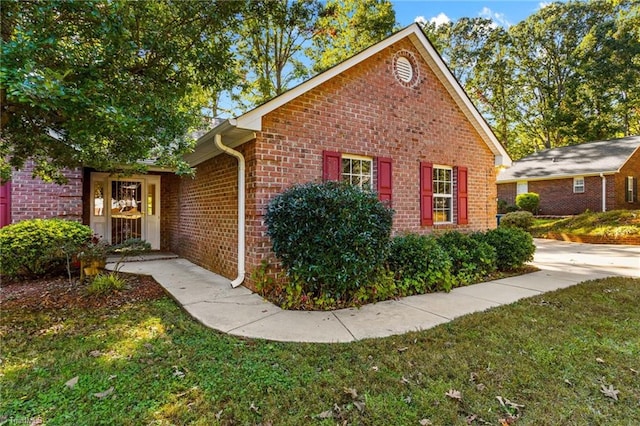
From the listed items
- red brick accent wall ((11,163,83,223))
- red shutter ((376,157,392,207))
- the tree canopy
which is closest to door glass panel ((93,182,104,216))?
red brick accent wall ((11,163,83,223))

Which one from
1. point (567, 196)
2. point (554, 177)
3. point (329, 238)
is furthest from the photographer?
point (554, 177)

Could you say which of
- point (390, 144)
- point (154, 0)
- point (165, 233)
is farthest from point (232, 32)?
point (165, 233)

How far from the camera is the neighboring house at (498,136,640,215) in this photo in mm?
17828

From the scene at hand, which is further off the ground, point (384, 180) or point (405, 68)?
point (405, 68)

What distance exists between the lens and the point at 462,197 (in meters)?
8.34

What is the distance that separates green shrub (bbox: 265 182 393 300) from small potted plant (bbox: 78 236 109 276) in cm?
361

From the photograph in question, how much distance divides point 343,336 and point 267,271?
2114 millimetres

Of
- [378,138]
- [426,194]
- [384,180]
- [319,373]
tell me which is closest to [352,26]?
[378,138]

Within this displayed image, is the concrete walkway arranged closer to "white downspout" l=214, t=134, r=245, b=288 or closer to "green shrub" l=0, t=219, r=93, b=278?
"white downspout" l=214, t=134, r=245, b=288

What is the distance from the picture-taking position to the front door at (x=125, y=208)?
9109 millimetres

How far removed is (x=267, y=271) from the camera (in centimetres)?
538

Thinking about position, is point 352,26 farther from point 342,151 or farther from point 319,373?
point 319,373

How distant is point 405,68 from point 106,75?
19.7 feet

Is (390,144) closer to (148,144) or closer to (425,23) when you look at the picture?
(148,144)
